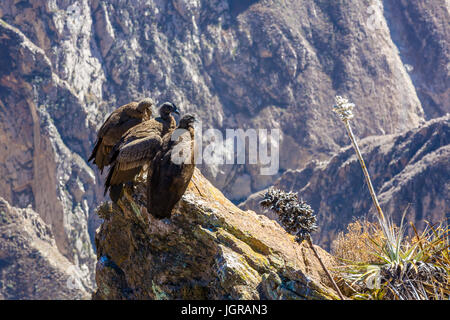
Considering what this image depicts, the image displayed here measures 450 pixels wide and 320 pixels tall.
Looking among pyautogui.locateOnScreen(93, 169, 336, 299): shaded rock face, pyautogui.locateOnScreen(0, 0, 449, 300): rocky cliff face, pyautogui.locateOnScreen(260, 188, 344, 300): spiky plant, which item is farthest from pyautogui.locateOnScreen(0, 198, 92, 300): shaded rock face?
pyautogui.locateOnScreen(260, 188, 344, 300): spiky plant

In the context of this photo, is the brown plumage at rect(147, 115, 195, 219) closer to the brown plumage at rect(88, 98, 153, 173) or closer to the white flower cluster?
the brown plumage at rect(88, 98, 153, 173)

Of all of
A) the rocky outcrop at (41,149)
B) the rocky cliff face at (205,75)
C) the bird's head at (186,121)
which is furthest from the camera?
the rocky cliff face at (205,75)

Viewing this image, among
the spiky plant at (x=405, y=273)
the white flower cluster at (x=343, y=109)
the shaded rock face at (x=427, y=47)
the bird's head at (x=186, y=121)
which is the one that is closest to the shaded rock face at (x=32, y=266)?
the white flower cluster at (x=343, y=109)

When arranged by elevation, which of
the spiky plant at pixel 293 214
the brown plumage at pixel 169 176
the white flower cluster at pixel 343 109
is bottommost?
the spiky plant at pixel 293 214

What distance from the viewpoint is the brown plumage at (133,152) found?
553 inches

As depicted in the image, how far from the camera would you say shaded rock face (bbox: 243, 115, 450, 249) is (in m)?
95.5

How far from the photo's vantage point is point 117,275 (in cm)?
1488

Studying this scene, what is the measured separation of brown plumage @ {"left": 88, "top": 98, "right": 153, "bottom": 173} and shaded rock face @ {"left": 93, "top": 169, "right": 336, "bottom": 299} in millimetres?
2150

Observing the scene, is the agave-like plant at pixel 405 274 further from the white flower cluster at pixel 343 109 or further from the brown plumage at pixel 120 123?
the brown plumage at pixel 120 123

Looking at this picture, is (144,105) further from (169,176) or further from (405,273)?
(405,273)

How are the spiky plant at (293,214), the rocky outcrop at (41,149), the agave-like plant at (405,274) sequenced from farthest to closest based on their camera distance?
1. the rocky outcrop at (41,149)
2. the spiky plant at (293,214)
3. the agave-like plant at (405,274)

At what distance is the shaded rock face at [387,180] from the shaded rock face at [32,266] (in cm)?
4055
